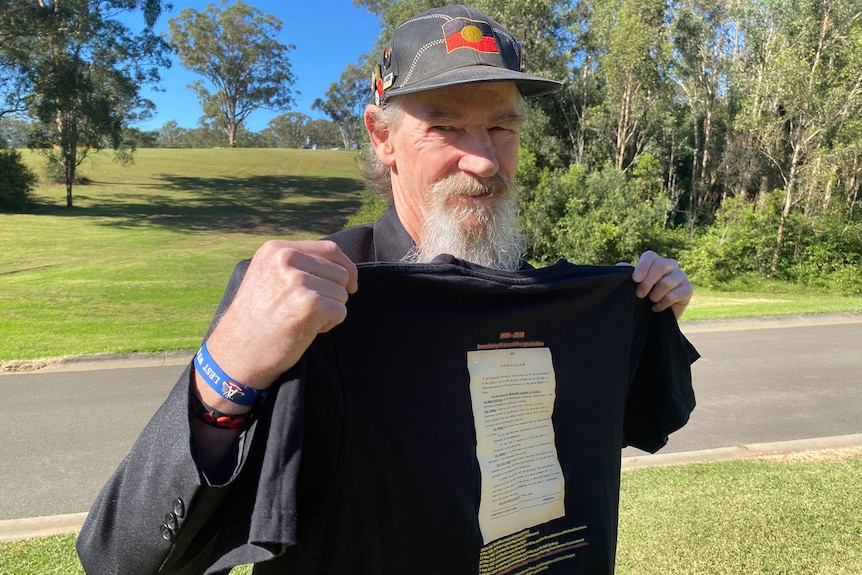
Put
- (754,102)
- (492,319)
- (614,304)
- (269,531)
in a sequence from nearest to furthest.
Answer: (269,531) < (492,319) < (614,304) < (754,102)

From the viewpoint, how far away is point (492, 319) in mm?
1367

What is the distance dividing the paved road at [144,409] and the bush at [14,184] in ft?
90.8

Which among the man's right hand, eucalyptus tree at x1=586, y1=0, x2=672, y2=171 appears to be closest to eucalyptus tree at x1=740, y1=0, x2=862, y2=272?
eucalyptus tree at x1=586, y1=0, x2=672, y2=171

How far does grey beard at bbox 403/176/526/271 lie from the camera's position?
61.4 inches

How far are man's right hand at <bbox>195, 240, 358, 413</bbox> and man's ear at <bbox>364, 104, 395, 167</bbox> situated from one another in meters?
0.74

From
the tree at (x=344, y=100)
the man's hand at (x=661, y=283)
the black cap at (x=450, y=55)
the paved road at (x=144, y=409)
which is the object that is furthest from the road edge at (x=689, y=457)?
the tree at (x=344, y=100)

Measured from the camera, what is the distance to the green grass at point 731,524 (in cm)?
355

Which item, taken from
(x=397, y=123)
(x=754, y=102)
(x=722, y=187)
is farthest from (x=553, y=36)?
(x=397, y=123)

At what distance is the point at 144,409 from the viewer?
22.0 feet

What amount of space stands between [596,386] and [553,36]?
81.0 ft

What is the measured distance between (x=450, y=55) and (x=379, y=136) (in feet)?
1.03

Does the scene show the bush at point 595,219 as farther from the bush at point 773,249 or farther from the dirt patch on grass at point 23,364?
the dirt patch on grass at point 23,364

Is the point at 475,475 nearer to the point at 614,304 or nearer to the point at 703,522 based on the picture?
the point at 614,304

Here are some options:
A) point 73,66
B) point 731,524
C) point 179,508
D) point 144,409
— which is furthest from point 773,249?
point 73,66
